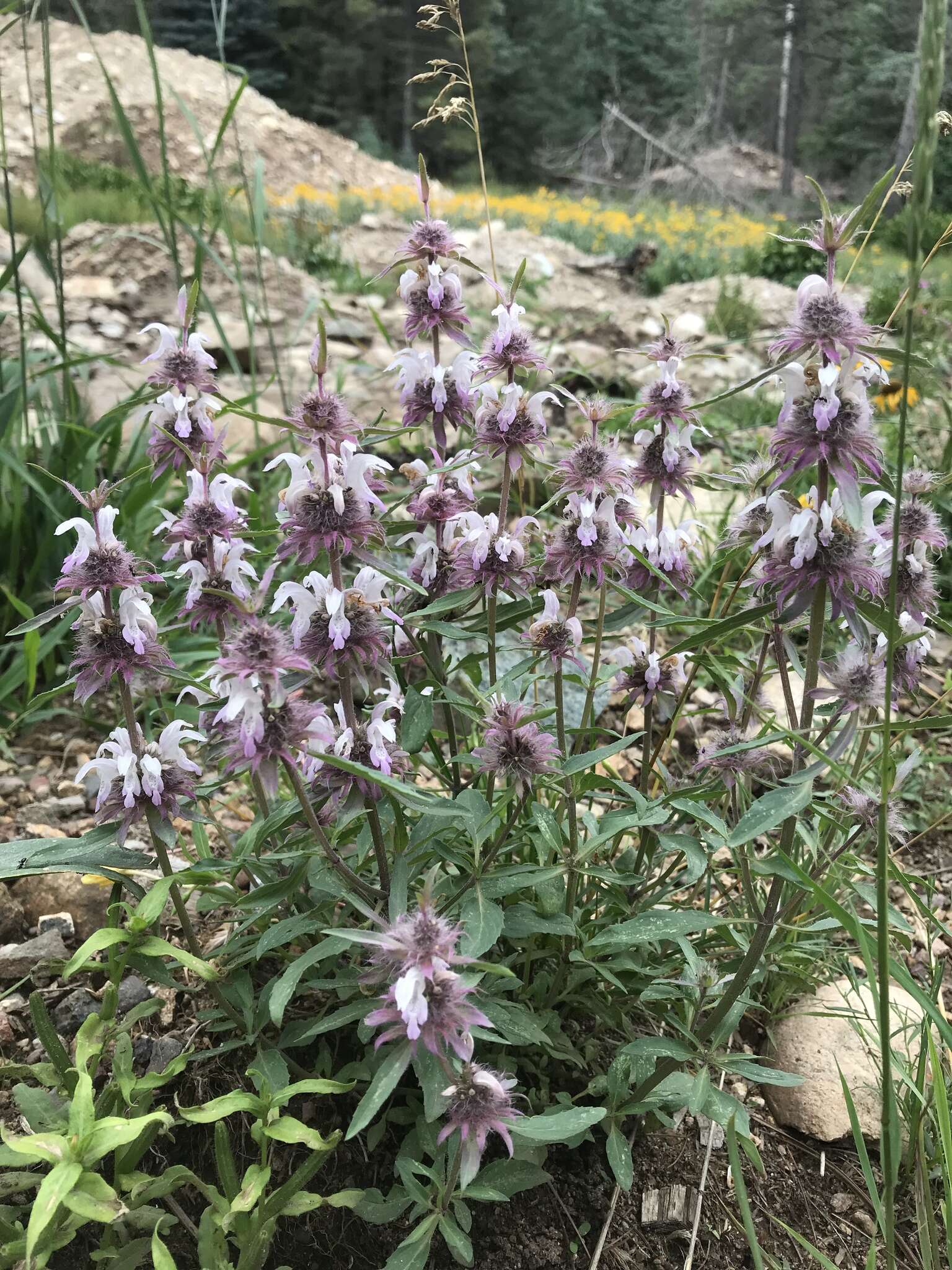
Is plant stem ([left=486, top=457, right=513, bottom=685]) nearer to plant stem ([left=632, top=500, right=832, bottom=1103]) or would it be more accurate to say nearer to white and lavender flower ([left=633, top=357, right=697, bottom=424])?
white and lavender flower ([left=633, top=357, right=697, bottom=424])

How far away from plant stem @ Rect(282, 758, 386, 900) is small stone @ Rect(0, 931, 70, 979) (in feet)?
2.60

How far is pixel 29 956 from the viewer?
74.4 inches

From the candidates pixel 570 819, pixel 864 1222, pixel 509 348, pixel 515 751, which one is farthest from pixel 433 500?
pixel 864 1222

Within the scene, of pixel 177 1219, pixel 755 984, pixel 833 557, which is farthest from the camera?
pixel 755 984

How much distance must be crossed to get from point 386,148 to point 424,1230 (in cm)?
2681

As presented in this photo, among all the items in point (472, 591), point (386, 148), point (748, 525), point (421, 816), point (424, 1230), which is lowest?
point (424, 1230)

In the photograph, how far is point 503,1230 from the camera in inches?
62.9

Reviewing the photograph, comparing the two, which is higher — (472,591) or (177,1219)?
(472,591)

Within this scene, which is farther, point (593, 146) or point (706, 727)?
point (593, 146)

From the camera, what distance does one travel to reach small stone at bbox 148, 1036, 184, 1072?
1.73m

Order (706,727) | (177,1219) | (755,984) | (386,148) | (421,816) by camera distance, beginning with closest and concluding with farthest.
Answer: (177,1219) < (421,816) < (755,984) < (706,727) < (386,148)

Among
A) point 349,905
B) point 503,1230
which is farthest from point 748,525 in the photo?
point 503,1230

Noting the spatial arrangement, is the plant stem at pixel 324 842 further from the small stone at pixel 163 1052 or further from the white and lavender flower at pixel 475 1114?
the small stone at pixel 163 1052

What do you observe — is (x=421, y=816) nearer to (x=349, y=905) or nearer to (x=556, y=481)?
(x=349, y=905)
